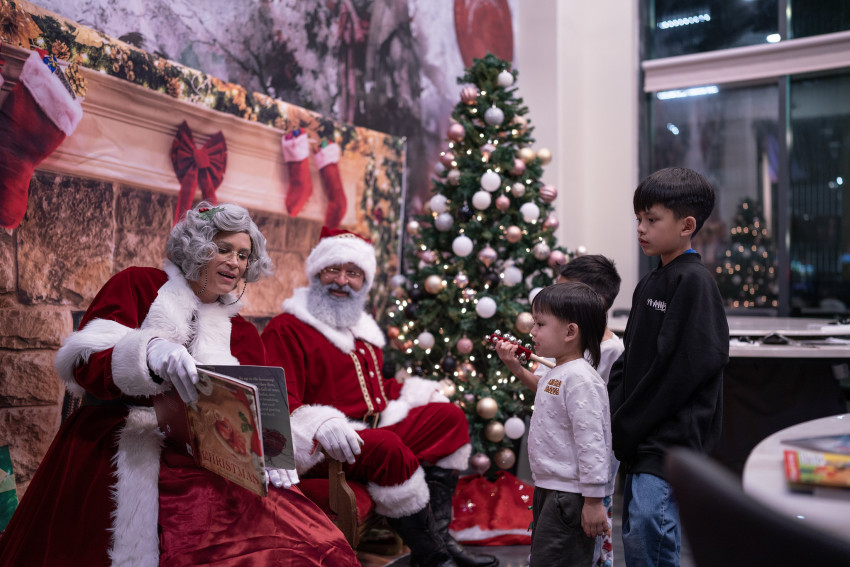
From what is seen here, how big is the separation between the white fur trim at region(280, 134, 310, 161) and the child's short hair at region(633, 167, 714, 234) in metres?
2.33

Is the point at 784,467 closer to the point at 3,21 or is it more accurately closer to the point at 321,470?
the point at 321,470

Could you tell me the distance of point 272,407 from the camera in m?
1.95

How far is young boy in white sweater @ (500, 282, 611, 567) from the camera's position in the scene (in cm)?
203

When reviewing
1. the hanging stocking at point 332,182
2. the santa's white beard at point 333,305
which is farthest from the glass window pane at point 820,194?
the santa's white beard at point 333,305

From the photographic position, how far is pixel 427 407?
3.38 m

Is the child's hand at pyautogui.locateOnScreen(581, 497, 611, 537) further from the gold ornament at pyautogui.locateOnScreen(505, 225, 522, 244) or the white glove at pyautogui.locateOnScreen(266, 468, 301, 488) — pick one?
the gold ornament at pyautogui.locateOnScreen(505, 225, 522, 244)

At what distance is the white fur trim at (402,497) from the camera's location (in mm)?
2945

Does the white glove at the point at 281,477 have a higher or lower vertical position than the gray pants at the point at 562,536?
higher

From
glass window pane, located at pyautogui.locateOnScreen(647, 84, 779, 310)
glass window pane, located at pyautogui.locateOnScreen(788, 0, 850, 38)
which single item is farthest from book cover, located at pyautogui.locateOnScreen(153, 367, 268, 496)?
glass window pane, located at pyautogui.locateOnScreen(788, 0, 850, 38)

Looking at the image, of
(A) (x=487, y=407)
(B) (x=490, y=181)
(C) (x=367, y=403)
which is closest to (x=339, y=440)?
(C) (x=367, y=403)

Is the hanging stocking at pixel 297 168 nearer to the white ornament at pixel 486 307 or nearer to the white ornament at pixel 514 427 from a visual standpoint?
the white ornament at pixel 486 307

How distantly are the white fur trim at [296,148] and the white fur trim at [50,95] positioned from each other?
1.27 meters

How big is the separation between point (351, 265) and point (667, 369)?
1.79 m

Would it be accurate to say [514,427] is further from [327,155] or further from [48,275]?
[48,275]
